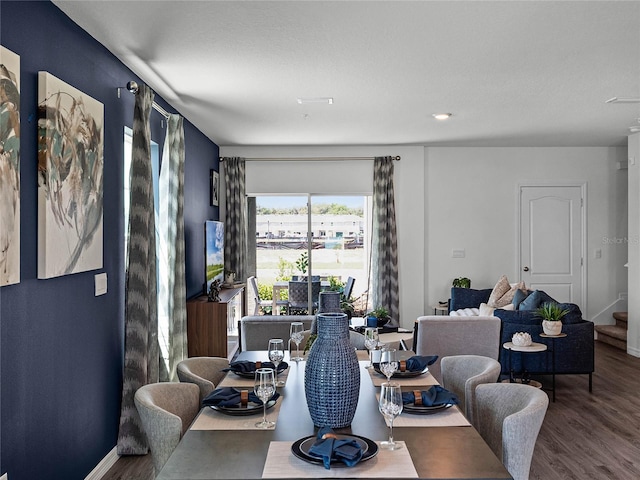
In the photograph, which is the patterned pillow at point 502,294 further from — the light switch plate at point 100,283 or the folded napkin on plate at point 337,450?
the folded napkin on plate at point 337,450

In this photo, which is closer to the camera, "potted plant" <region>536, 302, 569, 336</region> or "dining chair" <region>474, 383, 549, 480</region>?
"dining chair" <region>474, 383, 549, 480</region>

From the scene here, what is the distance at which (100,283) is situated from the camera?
3.65 metres

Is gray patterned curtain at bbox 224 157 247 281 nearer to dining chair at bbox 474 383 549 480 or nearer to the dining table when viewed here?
dining chair at bbox 474 383 549 480

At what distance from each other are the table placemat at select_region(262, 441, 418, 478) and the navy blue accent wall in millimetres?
1353

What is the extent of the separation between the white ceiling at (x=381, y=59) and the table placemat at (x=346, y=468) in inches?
84.2

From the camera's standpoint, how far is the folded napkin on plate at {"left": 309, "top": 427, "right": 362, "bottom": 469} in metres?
1.82

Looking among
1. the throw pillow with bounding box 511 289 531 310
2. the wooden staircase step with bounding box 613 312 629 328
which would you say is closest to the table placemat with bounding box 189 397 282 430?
the throw pillow with bounding box 511 289 531 310

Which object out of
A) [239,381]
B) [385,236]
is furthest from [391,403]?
[385,236]

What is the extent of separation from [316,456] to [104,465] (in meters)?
2.41

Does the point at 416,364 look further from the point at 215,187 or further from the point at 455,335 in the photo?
the point at 215,187

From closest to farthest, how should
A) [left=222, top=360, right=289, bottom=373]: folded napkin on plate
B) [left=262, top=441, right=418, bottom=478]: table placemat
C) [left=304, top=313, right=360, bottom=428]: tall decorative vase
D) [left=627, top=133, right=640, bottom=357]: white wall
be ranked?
[left=262, top=441, right=418, bottom=478]: table placemat
[left=304, top=313, right=360, bottom=428]: tall decorative vase
[left=222, top=360, right=289, bottom=373]: folded napkin on plate
[left=627, top=133, right=640, bottom=357]: white wall

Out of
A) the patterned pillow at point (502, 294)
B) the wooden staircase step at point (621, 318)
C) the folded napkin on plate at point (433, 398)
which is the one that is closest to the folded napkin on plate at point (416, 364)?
the folded napkin on plate at point (433, 398)

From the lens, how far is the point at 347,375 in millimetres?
2203

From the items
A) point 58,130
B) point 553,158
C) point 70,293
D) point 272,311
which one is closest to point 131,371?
point 70,293
